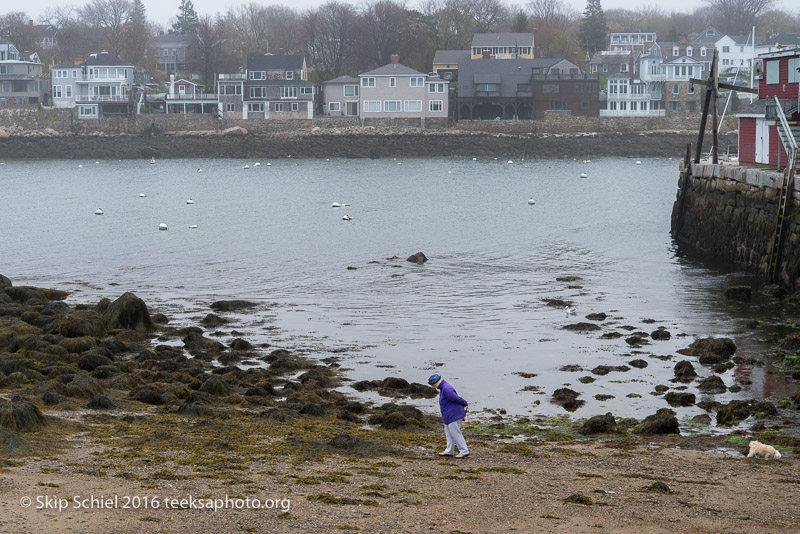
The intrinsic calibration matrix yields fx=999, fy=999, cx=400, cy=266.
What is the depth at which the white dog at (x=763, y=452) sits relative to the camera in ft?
53.0

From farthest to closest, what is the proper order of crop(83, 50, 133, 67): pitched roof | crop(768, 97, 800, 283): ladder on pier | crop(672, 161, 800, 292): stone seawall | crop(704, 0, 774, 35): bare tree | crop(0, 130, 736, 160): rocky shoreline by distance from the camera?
crop(704, 0, 774, 35): bare tree → crop(83, 50, 133, 67): pitched roof → crop(0, 130, 736, 160): rocky shoreline → crop(768, 97, 800, 283): ladder on pier → crop(672, 161, 800, 292): stone seawall

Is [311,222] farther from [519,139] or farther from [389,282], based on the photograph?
[519,139]

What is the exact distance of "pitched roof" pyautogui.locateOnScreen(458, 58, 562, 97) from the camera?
4961 inches

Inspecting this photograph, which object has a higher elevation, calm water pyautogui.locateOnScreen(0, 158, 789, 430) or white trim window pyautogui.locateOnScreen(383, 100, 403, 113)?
white trim window pyautogui.locateOnScreen(383, 100, 403, 113)

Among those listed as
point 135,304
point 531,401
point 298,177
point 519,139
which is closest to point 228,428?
point 531,401

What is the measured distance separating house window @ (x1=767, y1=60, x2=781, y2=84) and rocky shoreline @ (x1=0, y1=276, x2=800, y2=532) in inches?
951

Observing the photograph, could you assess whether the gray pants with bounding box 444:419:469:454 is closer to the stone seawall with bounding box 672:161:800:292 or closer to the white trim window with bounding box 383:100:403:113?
the stone seawall with bounding box 672:161:800:292

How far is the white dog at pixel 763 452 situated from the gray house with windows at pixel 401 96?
111679 millimetres

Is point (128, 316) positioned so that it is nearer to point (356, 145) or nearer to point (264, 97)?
point (356, 145)

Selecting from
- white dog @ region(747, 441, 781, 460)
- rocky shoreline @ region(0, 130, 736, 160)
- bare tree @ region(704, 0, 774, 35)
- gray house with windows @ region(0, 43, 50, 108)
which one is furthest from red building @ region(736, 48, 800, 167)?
bare tree @ region(704, 0, 774, 35)

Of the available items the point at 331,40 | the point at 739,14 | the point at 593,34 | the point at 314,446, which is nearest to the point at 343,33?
the point at 331,40

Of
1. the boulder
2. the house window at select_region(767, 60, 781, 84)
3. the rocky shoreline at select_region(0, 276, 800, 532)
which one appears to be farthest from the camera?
the house window at select_region(767, 60, 781, 84)

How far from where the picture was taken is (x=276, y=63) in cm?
13425

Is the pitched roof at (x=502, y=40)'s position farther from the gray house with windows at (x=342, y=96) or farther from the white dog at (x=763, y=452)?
the white dog at (x=763, y=452)
